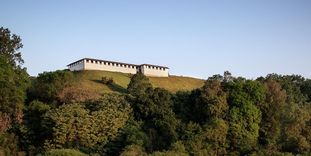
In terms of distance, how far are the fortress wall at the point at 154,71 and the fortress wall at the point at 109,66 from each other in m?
2.28

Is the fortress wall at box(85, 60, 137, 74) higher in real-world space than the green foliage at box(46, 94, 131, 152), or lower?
higher

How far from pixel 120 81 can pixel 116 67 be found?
1210 centimetres

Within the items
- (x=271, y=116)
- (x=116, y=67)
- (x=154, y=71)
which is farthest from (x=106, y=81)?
(x=271, y=116)

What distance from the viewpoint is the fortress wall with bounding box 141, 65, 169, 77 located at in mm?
93463

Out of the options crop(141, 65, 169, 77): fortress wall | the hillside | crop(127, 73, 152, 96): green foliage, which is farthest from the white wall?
crop(127, 73, 152, 96): green foliage

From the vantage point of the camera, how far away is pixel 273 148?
1716 inches

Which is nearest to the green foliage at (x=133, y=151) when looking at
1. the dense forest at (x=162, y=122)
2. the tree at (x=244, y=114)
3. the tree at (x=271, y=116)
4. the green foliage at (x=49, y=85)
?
the dense forest at (x=162, y=122)

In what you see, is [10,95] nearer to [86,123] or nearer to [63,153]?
[86,123]

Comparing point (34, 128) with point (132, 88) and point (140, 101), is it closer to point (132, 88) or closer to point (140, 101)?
point (140, 101)

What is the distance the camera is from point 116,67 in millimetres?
91688

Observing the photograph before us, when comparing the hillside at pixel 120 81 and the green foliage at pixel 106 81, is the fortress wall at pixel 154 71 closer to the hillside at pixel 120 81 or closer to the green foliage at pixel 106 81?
the hillside at pixel 120 81

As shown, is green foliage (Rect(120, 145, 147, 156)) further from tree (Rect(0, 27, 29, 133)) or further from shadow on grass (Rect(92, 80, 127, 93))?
shadow on grass (Rect(92, 80, 127, 93))

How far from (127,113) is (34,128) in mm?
9156

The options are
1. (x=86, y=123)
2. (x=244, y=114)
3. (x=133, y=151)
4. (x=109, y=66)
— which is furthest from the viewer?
(x=109, y=66)
